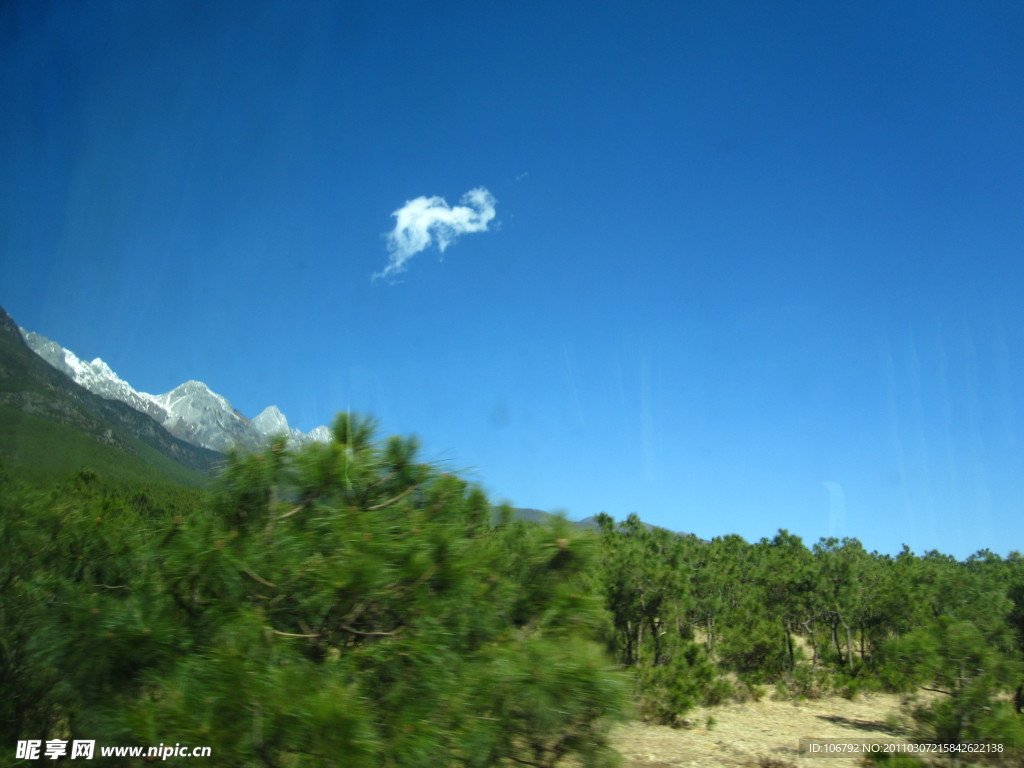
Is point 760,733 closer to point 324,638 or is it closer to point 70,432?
point 324,638

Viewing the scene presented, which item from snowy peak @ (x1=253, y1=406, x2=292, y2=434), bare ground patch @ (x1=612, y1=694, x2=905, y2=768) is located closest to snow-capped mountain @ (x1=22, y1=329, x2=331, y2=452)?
snowy peak @ (x1=253, y1=406, x2=292, y2=434)

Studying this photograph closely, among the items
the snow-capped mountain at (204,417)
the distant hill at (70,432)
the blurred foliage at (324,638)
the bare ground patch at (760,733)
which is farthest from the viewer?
the bare ground patch at (760,733)

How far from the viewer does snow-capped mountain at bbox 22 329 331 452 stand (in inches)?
182

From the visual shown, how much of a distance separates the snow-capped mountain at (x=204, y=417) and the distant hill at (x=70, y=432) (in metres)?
0.13

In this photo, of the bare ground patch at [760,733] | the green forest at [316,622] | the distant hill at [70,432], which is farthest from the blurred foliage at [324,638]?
the bare ground patch at [760,733]

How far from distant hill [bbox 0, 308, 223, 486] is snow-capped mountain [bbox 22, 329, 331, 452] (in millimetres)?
130

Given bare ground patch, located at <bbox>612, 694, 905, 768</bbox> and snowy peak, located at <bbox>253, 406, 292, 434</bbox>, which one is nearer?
snowy peak, located at <bbox>253, 406, 292, 434</bbox>

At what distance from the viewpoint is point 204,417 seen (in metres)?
5.66

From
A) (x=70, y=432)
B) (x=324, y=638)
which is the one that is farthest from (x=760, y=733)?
(x=70, y=432)

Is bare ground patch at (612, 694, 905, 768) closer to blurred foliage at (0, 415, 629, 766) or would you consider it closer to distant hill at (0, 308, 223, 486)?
blurred foliage at (0, 415, 629, 766)

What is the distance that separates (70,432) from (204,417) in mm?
4046

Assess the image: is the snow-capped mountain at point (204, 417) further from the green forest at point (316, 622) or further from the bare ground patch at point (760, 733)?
the bare ground patch at point (760, 733)

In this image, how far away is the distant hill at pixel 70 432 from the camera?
20.6 feet

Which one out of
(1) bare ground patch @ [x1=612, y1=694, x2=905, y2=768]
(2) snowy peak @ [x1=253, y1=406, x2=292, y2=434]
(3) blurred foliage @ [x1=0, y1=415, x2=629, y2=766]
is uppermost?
(2) snowy peak @ [x1=253, y1=406, x2=292, y2=434]
